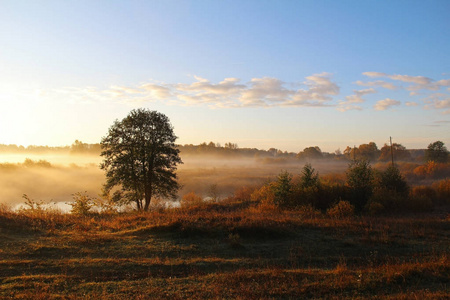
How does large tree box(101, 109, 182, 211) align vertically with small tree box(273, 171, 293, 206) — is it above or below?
above

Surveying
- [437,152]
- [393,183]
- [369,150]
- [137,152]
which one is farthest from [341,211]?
[369,150]

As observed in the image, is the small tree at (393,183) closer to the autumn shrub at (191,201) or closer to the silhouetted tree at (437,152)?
the autumn shrub at (191,201)

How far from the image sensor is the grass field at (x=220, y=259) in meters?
7.96

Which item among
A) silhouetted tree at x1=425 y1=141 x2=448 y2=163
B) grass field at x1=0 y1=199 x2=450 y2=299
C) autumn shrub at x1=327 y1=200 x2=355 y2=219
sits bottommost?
autumn shrub at x1=327 y1=200 x2=355 y2=219

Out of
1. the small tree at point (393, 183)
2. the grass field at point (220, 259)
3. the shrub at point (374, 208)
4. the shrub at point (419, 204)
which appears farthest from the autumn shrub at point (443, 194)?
the grass field at point (220, 259)

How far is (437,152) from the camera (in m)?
81.5

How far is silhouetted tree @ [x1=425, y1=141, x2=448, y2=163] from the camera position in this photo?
81.1 metres

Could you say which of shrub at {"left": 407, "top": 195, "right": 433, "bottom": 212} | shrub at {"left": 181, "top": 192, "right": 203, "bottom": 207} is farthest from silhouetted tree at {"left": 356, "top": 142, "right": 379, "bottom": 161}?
shrub at {"left": 407, "top": 195, "right": 433, "bottom": 212}

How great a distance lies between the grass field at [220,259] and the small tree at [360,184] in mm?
7687

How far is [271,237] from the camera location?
14523 millimetres

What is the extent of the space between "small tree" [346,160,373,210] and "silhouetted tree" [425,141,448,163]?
6753 cm

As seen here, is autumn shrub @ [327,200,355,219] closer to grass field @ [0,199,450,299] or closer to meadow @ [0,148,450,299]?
meadow @ [0,148,450,299]

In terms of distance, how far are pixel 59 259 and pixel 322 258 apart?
30.5 ft

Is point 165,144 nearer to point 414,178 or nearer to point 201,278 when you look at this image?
point 201,278
